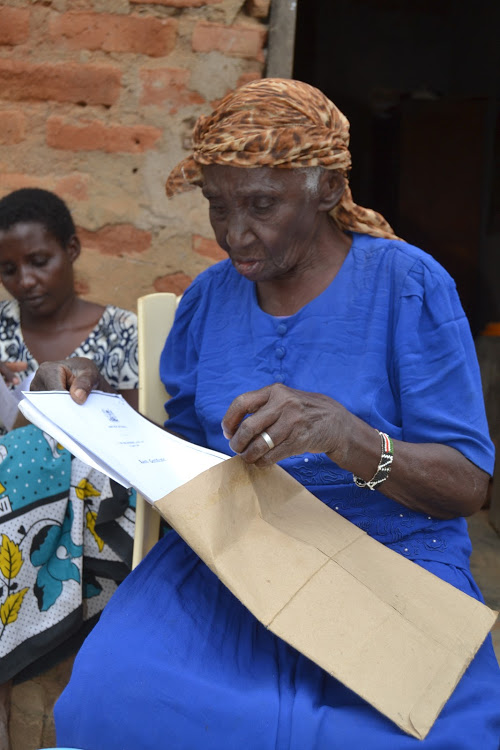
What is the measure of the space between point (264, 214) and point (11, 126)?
5.06 ft

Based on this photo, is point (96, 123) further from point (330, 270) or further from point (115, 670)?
point (115, 670)

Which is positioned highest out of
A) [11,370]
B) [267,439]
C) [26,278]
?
[267,439]

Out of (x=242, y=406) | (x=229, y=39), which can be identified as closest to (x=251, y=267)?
(x=242, y=406)

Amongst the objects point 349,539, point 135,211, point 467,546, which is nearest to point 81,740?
point 349,539

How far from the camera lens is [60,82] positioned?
2.94 meters

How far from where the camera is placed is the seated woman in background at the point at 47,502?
2043mm

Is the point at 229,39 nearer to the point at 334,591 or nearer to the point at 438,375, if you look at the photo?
the point at 438,375

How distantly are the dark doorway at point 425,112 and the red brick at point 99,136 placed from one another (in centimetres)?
309

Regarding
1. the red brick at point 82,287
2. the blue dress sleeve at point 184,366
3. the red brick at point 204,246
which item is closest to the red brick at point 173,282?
the red brick at point 204,246

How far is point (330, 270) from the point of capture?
1.90 metres

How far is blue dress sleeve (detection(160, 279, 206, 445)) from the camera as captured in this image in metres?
2.03

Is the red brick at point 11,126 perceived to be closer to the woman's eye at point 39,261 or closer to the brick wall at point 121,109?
the brick wall at point 121,109

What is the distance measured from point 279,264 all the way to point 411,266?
0.96 feet

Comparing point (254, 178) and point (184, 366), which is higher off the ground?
point (254, 178)
